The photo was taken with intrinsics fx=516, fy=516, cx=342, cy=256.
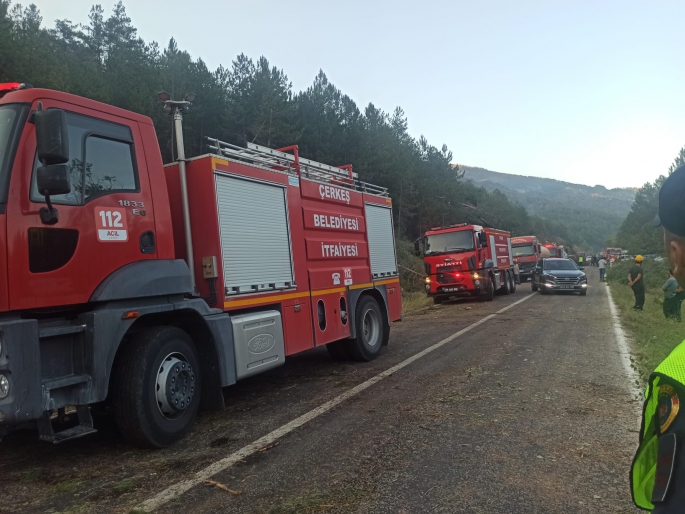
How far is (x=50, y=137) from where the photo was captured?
144 inches

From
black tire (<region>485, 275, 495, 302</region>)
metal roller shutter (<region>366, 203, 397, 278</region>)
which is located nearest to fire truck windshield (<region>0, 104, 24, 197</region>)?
metal roller shutter (<region>366, 203, 397, 278</region>)

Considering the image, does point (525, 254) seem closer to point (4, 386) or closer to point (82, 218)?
point (82, 218)

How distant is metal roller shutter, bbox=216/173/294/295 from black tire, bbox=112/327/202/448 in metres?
0.97

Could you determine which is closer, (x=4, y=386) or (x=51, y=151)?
(x=4, y=386)

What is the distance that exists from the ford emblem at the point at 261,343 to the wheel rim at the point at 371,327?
268cm

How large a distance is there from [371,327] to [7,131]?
6076 mm

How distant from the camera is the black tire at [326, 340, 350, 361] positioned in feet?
26.9

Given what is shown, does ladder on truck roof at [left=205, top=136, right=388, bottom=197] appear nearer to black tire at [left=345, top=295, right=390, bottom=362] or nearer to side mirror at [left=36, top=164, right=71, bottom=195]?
side mirror at [left=36, top=164, right=71, bottom=195]

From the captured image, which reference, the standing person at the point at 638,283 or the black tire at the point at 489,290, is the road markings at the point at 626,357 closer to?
the standing person at the point at 638,283

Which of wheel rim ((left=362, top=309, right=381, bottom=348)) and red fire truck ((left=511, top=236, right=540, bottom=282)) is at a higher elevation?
red fire truck ((left=511, top=236, right=540, bottom=282))

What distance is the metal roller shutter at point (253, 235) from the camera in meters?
5.55

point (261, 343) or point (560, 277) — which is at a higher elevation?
point (261, 343)

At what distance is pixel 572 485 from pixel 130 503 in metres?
2.96

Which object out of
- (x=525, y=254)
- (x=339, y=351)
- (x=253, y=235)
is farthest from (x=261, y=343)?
(x=525, y=254)
